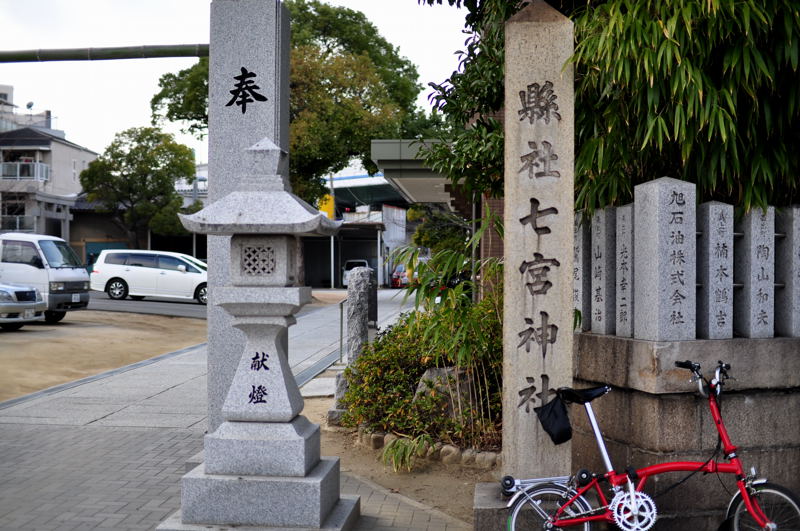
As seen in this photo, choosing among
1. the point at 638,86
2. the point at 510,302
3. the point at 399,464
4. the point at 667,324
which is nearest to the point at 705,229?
the point at 667,324

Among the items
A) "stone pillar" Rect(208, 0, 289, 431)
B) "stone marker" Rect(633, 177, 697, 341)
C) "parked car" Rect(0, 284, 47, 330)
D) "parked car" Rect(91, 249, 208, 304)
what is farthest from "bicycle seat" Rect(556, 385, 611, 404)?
"parked car" Rect(91, 249, 208, 304)

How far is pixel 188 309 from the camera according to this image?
24906mm

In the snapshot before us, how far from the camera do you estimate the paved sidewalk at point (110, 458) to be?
5.53 metres

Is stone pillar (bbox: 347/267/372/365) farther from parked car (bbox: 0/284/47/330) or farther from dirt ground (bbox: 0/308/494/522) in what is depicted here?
parked car (bbox: 0/284/47/330)

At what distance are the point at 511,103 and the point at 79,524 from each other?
4.19 metres

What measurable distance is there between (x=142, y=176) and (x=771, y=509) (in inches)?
1386

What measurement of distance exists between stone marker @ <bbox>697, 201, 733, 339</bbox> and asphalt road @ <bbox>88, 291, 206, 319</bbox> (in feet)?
63.7

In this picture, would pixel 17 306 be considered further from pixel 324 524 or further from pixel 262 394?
pixel 324 524

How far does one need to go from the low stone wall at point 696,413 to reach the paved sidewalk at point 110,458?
144cm

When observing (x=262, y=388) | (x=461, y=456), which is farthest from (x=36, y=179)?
(x=262, y=388)

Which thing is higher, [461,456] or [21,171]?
[21,171]

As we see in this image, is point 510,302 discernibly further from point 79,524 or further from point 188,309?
point 188,309

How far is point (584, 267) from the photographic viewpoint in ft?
19.4

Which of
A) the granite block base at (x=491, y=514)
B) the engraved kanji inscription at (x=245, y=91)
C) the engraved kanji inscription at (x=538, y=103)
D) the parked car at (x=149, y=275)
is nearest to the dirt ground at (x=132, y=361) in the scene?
the granite block base at (x=491, y=514)
